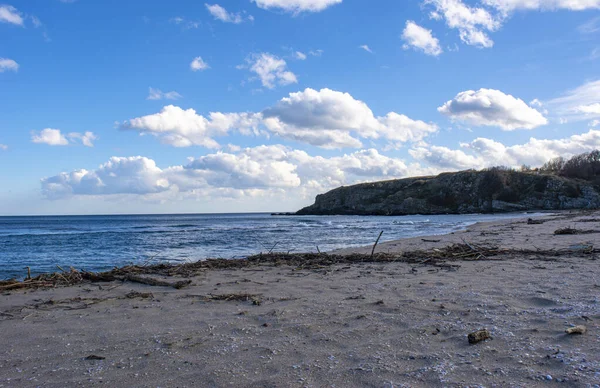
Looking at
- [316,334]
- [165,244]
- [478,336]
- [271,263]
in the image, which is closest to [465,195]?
[165,244]

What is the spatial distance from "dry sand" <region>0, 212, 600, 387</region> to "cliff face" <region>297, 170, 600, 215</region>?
84882 millimetres

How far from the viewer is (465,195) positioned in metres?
102

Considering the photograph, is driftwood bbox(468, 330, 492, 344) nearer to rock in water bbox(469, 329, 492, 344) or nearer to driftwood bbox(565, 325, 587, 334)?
rock in water bbox(469, 329, 492, 344)

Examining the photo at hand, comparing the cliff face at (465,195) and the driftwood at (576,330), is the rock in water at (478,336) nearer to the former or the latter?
the driftwood at (576,330)

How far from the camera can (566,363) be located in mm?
3582

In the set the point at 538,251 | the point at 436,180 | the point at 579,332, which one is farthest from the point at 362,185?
the point at 579,332

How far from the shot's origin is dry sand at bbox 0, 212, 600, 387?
11.8ft

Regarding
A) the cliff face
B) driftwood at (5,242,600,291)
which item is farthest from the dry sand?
the cliff face

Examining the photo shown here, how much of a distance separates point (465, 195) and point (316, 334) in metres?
106

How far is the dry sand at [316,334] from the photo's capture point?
359 cm

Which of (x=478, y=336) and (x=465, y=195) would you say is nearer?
(x=478, y=336)

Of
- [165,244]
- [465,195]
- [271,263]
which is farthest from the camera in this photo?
[465,195]

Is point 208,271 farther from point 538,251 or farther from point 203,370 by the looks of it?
point 538,251

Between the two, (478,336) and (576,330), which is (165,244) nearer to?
(478,336)
